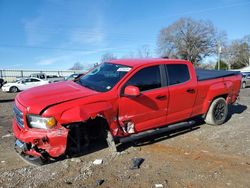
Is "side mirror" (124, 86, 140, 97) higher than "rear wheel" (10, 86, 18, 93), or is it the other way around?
"side mirror" (124, 86, 140, 97)

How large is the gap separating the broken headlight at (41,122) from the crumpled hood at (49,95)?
4.4 inches

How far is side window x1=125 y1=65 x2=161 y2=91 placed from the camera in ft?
20.0

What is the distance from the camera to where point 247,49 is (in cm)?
10119

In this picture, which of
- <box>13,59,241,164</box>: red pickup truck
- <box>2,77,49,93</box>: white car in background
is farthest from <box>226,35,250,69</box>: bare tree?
<box>13,59,241,164</box>: red pickup truck

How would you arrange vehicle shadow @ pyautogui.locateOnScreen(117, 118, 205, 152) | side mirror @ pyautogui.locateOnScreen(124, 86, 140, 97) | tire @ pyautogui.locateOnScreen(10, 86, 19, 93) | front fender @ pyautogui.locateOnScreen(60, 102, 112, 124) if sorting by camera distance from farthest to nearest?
1. tire @ pyautogui.locateOnScreen(10, 86, 19, 93)
2. vehicle shadow @ pyautogui.locateOnScreen(117, 118, 205, 152)
3. side mirror @ pyautogui.locateOnScreen(124, 86, 140, 97)
4. front fender @ pyautogui.locateOnScreen(60, 102, 112, 124)

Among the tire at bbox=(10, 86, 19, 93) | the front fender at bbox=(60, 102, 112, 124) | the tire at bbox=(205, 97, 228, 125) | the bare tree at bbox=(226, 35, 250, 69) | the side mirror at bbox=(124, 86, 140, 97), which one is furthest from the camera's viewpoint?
the bare tree at bbox=(226, 35, 250, 69)

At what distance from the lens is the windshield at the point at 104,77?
19.6ft

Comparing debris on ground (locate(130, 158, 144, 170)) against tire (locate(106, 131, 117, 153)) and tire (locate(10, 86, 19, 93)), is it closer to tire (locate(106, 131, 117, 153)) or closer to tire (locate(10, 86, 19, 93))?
tire (locate(106, 131, 117, 153))

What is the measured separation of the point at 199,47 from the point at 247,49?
3024 centimetres

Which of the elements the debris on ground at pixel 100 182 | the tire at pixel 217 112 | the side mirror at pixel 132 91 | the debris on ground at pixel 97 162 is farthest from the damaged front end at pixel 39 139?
the tire at pixel 217 112

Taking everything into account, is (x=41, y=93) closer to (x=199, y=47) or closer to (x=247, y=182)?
(x=247, y=182)

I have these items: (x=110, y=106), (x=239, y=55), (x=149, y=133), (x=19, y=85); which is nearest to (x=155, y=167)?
(x=149, y=133)

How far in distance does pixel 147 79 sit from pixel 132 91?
77 centimetres

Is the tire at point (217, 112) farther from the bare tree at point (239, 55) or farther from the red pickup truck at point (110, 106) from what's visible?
the bare tree at point (239, 55)
